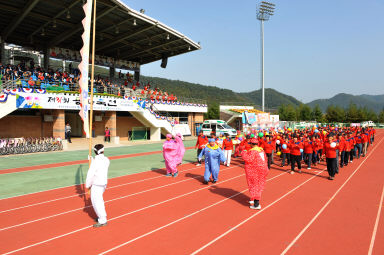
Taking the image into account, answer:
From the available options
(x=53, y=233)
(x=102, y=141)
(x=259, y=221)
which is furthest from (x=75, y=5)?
(x=259, y=221)

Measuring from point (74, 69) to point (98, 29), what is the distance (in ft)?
16.3

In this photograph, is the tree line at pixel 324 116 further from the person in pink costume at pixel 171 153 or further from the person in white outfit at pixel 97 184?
the person in white outfit at pixel 97 184

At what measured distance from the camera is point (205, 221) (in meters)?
5.89

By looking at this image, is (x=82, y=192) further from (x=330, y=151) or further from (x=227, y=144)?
(x=330, y=151)

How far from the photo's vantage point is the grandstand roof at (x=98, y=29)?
20700mm

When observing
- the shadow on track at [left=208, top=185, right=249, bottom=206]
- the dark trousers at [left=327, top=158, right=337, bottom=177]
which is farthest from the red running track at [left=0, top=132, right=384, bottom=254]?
the dark trousers at [left=327, top=158, right=337, bottom=177]

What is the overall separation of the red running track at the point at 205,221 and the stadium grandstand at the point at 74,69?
14.1 metres

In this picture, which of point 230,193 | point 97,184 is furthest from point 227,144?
point 97,184

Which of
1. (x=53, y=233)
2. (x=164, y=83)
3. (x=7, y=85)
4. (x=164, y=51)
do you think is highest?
(x=164, y=83)

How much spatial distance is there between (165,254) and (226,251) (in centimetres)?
104

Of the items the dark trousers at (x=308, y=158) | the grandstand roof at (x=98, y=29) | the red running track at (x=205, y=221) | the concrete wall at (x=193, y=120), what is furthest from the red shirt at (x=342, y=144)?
the concrete wall at (x=193, y=120)

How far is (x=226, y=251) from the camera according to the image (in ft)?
A: 14.9

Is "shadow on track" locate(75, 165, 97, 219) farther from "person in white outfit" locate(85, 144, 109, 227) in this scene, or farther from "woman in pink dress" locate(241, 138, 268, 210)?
"woman in pink dress" locate(241, 138, 268, 210)

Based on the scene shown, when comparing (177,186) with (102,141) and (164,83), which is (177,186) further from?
(164,83)
